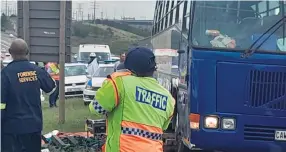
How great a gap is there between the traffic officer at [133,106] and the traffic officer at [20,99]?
210 cm

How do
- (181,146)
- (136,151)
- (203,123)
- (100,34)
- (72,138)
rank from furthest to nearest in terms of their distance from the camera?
(100,34)
(72,138)
(181,146)
(203,123)
(136,151)

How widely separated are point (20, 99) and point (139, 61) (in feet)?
7.81

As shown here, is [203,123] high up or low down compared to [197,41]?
down

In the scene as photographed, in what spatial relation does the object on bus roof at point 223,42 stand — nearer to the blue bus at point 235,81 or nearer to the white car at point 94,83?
the blue bus at point 235,81

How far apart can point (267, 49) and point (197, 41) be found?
95cm

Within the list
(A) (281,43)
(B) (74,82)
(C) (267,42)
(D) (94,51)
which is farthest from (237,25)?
(D) (94,51)

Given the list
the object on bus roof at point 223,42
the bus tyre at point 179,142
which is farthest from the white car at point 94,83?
the object on bus roof at point 223,42

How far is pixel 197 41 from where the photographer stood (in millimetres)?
7086

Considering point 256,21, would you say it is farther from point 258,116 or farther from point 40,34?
point 40,34

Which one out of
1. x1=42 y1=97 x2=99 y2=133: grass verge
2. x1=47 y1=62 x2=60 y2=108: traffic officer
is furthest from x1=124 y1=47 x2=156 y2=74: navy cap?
x1=47 y1=62 x2=60 y2=108: traffic officer

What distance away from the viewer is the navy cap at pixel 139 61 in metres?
4.37

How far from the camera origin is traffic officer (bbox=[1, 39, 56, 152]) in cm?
617

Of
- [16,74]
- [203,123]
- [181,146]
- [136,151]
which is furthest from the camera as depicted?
[181,146]

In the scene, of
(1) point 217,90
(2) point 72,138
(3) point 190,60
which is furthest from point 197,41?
(2) point 72,138
